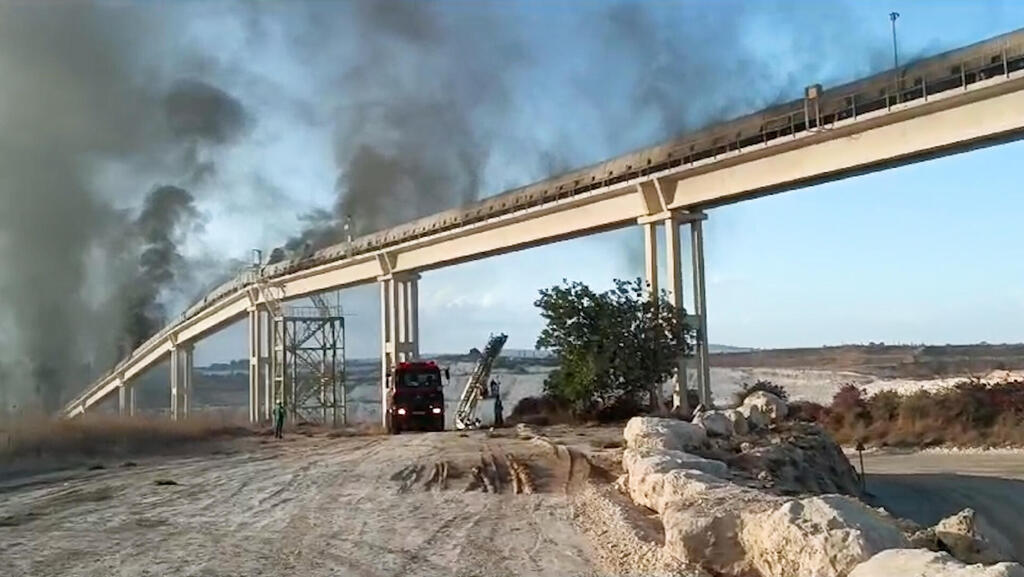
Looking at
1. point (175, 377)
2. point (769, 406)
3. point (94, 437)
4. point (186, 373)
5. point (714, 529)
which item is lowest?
point (94, 437)

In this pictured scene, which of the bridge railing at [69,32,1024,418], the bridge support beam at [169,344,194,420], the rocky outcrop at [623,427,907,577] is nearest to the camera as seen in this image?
the rocky outcrop at [623,427,907,577]

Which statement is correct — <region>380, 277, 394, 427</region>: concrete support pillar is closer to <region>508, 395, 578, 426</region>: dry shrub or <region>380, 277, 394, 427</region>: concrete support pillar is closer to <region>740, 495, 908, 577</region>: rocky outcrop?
<region>508, 395, 578, 426</region>: dry shrub

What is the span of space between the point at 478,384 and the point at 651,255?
14.1 m

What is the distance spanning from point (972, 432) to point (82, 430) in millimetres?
33620

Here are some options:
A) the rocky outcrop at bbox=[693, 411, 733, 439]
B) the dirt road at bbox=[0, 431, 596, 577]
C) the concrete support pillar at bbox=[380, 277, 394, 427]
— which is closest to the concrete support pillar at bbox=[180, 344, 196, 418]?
the concrete support pillar at bbox=[380, 277, 394, 427]

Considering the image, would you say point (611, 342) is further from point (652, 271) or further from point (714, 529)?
point (714, 529)

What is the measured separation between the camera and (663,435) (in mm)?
21125

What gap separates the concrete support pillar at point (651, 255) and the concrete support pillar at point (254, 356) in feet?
119

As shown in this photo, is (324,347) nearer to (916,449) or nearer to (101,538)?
(916,449)

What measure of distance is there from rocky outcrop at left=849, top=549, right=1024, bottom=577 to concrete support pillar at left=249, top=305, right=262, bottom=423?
203ft

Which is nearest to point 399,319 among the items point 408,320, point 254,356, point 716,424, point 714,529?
point 408,320

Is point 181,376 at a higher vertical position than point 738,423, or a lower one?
higher

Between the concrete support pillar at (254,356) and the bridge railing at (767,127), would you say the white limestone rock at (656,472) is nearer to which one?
the bridge railing at (767,127)

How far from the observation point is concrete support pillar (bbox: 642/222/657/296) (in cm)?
3775
